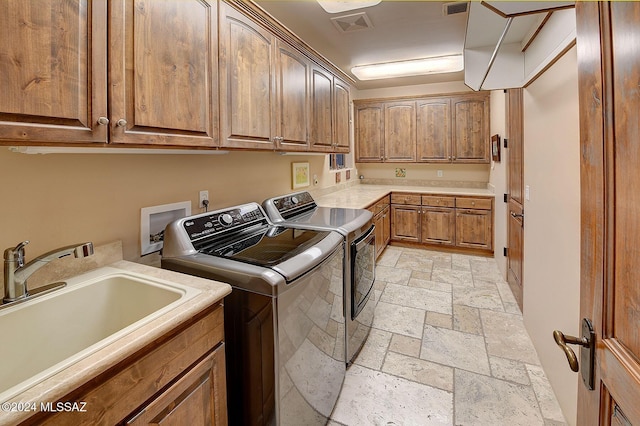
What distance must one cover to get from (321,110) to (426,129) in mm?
2774

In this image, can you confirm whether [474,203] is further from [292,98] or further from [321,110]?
[292,98]

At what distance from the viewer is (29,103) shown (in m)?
0.85

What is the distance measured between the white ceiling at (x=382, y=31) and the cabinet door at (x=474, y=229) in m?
2.14

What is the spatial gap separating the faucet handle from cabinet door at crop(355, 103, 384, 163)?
15.7ft

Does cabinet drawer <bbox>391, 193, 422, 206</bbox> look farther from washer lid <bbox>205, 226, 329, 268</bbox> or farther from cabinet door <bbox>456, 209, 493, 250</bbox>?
washer lid <bbox>205, 226, 329, 268</bbox>

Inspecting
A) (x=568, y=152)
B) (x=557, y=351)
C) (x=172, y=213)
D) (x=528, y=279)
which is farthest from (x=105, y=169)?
(x=528, y=279)

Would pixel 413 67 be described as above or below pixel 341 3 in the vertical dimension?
above

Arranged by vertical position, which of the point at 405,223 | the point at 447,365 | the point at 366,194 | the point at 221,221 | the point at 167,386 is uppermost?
the point at 366,194

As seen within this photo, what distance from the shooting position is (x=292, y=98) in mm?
2240

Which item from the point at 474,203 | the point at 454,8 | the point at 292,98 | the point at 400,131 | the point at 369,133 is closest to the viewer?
the point at 292,98

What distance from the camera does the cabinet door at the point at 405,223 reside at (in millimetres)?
4730

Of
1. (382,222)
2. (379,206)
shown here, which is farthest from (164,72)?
(382,222)

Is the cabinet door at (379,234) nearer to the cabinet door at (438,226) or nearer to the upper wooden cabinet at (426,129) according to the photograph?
the cabinet door at (438,226)

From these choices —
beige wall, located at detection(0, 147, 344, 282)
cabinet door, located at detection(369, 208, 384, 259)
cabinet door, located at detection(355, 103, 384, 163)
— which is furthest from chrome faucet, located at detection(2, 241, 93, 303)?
cabinet door, located at detection(355, 103, 384, 163)
